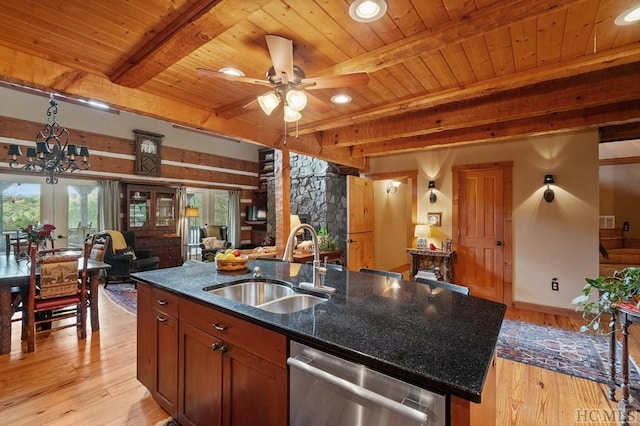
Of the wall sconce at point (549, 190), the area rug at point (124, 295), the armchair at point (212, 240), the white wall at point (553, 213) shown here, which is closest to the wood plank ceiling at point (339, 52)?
the white wall at point (553, 213)

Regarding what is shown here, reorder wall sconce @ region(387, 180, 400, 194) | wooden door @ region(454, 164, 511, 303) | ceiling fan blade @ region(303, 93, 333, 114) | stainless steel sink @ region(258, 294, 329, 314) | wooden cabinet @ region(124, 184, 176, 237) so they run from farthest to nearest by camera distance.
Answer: wall sconce @ region(387, 180, 400, 194), wooden cabinet @ region(124, 184, 176, 237), wooden door @ region(454, 164, 511, 303), ceiling fan blade @ region(303, 93, 333, 114), stainless steel sink @ region(258, 294, 329, 314)

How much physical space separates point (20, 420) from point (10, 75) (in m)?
2.37

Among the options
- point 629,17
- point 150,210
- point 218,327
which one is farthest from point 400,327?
point 150,210

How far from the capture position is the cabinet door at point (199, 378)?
5.17ft

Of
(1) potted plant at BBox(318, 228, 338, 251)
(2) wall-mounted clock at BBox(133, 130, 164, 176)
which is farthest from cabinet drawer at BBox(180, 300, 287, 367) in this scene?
(2) wall-mounted clock at BBox(133, 130, 164, 176)

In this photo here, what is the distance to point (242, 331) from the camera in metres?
1.44

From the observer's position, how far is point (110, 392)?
2346 mm

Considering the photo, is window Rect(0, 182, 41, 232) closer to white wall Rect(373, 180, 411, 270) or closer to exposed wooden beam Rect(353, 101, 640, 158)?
exposed wooden beam Rect(353, 101, 640, 158)

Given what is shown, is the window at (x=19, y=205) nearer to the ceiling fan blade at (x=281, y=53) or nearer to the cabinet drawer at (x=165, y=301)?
the cabinet drawer at (x=165, y=301)

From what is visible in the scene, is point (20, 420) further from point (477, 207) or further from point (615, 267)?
point (615, 267)

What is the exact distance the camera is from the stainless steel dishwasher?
910mm

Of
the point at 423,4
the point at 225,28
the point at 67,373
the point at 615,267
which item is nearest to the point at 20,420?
the point at 67,373

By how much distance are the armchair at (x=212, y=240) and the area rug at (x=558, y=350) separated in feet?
19.3

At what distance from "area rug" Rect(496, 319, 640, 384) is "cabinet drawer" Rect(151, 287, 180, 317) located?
2.59 m
